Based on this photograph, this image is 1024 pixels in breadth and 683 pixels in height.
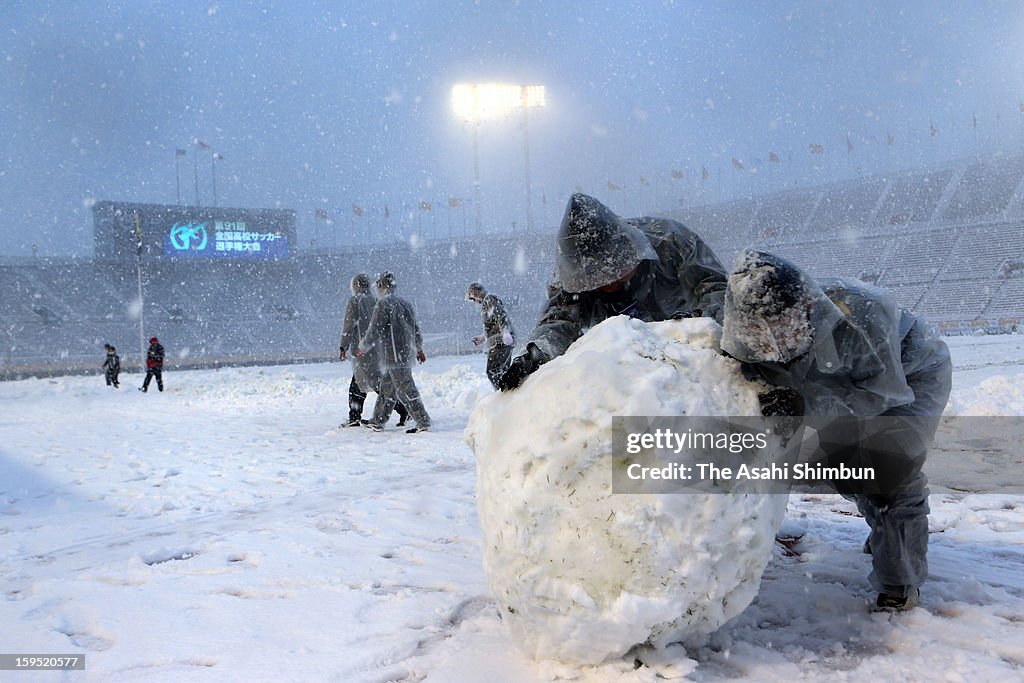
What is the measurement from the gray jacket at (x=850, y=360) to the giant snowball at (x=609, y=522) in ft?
0.59

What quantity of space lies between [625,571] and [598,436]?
0.36m

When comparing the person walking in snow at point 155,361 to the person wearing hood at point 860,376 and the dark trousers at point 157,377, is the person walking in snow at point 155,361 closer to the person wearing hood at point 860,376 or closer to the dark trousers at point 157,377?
the dark trousers at point 157,377

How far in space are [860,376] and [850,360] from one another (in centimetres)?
7

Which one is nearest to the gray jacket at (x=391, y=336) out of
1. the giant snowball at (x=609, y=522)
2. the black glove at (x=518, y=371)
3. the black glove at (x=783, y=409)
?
the black glove at (x=518, y=371)

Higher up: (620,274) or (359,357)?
(620,274)

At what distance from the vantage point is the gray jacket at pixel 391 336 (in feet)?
24.8

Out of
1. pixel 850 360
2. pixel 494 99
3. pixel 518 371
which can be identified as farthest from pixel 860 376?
pixel 494 99

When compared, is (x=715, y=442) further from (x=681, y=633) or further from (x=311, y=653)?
(x=311, y=653)

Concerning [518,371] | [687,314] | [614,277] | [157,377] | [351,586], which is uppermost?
[614,277]

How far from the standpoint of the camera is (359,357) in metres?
7.77

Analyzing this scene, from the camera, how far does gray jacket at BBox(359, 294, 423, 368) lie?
7552 mm

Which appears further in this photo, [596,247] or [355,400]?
[355,400]

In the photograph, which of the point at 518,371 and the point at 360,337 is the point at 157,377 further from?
the point at 518,371

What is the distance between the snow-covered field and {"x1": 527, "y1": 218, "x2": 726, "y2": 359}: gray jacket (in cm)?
106
